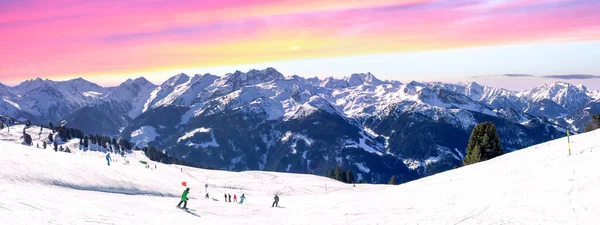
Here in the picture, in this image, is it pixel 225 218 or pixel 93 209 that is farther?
pixel 225 218

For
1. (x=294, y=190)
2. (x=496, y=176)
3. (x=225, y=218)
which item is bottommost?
(x=294, y=190)

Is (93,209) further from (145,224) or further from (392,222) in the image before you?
(392,222)

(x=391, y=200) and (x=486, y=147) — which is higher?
(x=486, y=147)

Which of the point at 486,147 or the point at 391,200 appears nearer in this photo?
the point at 391,200

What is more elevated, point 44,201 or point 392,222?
point 44,201

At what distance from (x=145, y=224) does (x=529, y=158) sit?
102ft

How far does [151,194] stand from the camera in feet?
142

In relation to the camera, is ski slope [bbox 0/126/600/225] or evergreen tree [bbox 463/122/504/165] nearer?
ski slope [bbox 0/126/600/225]

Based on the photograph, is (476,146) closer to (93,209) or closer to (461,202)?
(461,202)

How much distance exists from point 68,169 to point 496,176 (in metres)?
36.0

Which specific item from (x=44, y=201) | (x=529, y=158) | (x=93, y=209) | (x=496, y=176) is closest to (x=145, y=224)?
(x=93, y=209)

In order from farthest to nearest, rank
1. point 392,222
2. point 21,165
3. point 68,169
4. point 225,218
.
Result: 1. point 68,169
2. point 21,165
3. point 225,218
4. point 392,222

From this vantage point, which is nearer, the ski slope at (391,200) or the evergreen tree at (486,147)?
the ski slope at (391,200)

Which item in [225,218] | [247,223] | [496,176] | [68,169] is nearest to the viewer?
[247,223]
